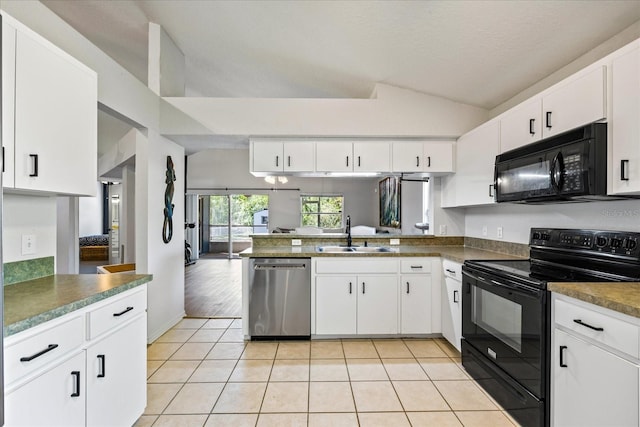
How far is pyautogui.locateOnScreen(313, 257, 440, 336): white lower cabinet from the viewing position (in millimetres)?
3180

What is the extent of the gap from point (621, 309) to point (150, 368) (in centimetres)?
300

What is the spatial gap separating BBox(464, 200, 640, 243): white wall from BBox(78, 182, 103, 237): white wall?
9.77 meters

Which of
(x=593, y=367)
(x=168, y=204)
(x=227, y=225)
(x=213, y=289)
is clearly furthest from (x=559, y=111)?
(x=227, y=225)

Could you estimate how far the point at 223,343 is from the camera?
10.3 feet

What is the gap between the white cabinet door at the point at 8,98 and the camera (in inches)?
53.1

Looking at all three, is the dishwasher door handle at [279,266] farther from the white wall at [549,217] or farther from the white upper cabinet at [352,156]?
the white wall at [549,217]

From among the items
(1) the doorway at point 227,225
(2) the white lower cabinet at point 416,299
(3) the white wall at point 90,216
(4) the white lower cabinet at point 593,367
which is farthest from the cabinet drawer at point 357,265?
(3) the white wall at point 90,216

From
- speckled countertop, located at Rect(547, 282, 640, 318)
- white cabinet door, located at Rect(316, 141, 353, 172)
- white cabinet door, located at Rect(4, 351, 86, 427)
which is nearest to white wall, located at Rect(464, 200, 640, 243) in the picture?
speckled countertop, located at Rect(547, 282, 640, 318)

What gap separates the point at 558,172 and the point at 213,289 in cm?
490

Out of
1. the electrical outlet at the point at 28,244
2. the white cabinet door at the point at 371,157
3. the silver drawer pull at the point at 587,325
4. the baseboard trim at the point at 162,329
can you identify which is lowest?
the baseboard trim at the point at 162,329

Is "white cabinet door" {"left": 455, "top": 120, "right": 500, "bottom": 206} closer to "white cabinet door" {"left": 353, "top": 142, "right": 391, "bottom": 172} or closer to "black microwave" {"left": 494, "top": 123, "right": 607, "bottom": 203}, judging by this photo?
"black microwave" {"left": 494, "top": 123, "right": 607, "bottom": 203}

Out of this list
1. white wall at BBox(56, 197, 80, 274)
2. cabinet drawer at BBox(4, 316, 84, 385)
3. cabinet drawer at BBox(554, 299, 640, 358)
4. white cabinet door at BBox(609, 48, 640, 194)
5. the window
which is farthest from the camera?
the window

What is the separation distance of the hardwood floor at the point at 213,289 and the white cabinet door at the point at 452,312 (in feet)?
7.72

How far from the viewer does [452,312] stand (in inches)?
115
